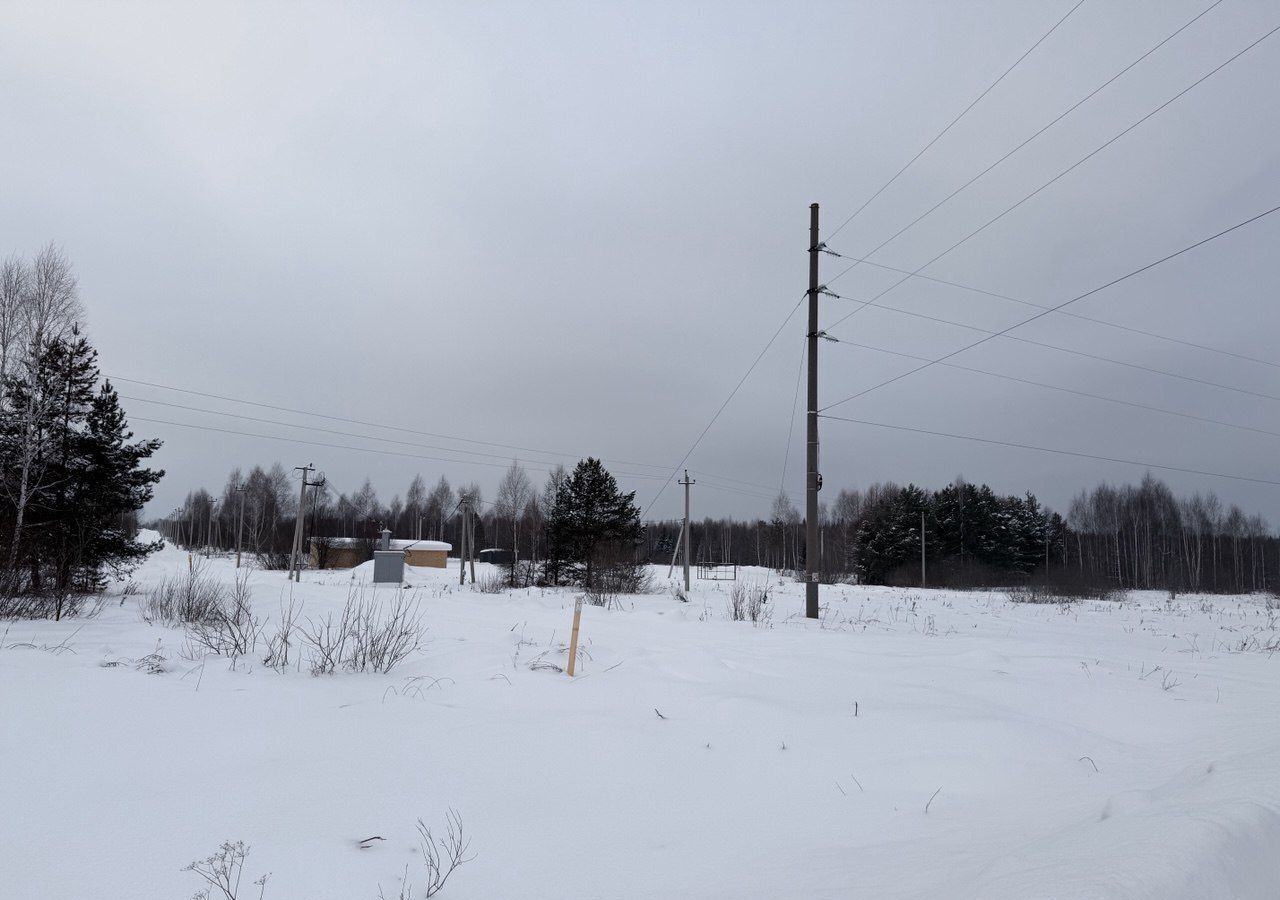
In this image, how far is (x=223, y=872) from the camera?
243 centimetres

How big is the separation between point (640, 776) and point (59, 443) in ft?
71.5

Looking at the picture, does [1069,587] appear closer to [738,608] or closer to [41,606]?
[738,608]

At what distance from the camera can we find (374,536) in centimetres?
6494

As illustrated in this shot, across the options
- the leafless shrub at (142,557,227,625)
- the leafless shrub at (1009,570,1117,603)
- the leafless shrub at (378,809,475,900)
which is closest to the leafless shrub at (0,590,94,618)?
the leafless shrub at (142,557,227,625)

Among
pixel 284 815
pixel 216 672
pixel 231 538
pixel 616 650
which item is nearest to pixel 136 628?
pixel 216 672

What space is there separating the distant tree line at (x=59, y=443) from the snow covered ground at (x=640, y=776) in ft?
46.8

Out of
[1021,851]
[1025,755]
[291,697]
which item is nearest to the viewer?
[1021,851]

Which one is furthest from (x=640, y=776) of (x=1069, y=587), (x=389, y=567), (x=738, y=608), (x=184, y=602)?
(x=1069, y=587)

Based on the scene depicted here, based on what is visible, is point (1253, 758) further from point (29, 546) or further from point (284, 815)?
point (29, 546)

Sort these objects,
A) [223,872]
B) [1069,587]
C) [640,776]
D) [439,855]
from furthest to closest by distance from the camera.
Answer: [1069,587]
[640,776]
[439,855]
[223,872]

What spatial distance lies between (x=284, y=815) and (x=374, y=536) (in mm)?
67142

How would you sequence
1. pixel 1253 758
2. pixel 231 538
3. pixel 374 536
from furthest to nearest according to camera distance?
pixel 231 538
pixel 374 536
pixel 1253 758

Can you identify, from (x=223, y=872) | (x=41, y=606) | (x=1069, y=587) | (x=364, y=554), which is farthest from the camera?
(x=364, y=554)

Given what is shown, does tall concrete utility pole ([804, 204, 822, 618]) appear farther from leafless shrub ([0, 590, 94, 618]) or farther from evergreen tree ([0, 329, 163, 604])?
→ evergreen tree ([0, 329, 163, 604])
